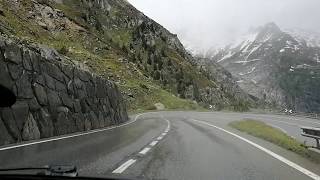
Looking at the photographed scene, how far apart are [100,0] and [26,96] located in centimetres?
11840

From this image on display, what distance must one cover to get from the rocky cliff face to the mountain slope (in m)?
24.4

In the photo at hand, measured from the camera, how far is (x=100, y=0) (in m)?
134

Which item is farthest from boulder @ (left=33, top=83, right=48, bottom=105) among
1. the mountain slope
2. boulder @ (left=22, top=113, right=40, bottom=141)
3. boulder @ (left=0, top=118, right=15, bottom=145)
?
the mountain slope

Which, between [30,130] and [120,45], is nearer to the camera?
[30,130]

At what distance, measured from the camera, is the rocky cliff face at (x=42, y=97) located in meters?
16.5

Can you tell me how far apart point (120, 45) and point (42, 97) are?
102m

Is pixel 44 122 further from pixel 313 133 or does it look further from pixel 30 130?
pixel 313 133

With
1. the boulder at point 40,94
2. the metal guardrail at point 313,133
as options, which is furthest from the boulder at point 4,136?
the metal guardrail at point 313,133

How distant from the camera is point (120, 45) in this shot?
12075 centimetres

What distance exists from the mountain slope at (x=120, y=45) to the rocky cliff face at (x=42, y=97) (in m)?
24.4

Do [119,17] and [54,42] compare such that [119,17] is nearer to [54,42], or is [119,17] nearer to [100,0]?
[100,0]

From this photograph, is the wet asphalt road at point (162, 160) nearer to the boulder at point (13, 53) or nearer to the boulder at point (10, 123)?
the boulder at point (10, 123)

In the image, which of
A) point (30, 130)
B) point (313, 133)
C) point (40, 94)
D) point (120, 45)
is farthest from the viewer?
point (120, 45)

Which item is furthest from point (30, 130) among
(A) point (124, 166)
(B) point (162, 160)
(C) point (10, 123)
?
(A) point (124, 166)
